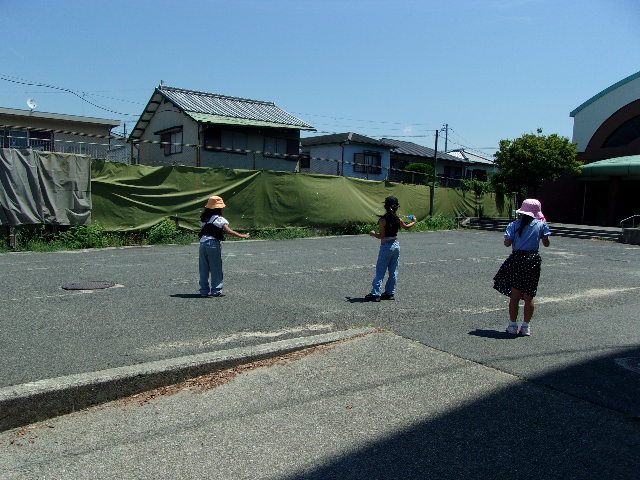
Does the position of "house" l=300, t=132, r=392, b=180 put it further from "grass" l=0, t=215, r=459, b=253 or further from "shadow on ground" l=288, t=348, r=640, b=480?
"shadow on ground" l=288, t=348, r=640, b=480

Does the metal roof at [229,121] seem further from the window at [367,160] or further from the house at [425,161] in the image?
the house at [425,161]

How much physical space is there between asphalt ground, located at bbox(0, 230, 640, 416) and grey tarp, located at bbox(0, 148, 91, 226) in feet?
4.37

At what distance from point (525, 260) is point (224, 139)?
22500mm

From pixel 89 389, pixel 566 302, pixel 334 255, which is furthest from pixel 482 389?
pixel 334 255

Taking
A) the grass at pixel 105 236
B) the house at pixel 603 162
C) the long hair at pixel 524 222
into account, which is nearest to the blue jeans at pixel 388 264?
the long hair at pixel 524 222

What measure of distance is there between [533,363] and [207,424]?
2.94 metres

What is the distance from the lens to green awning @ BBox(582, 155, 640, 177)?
2642 cm

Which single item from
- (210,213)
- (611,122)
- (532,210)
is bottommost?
(210,213)

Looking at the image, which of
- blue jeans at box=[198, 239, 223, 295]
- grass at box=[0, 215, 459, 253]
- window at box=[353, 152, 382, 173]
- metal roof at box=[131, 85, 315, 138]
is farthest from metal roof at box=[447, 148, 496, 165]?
blue jeans at box=[198, 239, 223, 295]

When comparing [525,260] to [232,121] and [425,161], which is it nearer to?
[232,121]

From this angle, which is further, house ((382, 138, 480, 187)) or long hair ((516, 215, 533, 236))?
house ((382, 138, 480, 187))

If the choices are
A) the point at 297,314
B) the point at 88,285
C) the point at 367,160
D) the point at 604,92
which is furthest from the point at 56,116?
the point at 604,92

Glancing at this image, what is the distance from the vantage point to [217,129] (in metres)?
26.0

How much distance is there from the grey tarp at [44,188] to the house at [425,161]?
96.5 ft
